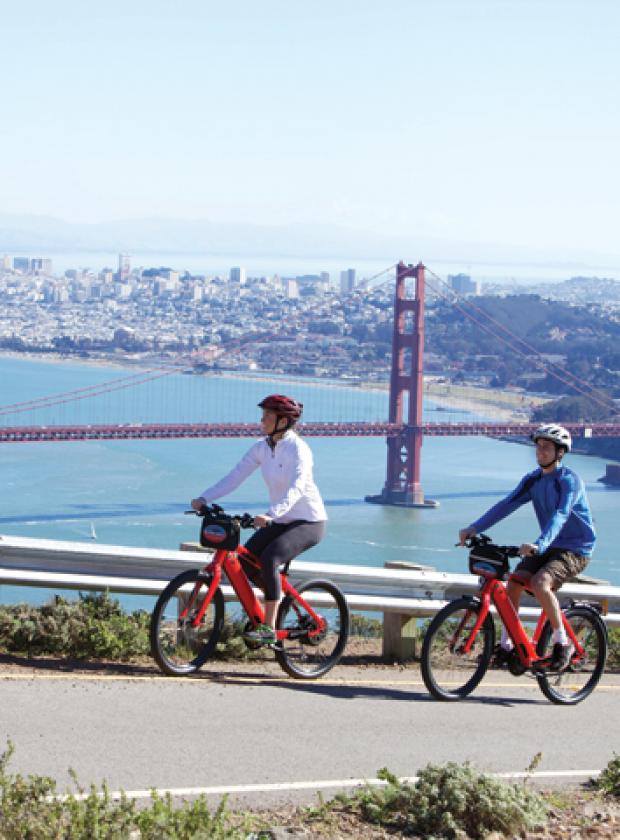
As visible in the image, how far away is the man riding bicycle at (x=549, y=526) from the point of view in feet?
19.9

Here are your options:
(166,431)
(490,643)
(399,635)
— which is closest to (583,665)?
(490,643)

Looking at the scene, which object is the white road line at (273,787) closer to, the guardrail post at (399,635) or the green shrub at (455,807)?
the green shrub at (455,807)

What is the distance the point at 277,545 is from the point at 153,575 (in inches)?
30.1

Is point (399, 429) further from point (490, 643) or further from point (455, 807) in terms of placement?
point (455, 807)

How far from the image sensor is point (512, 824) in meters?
4.12

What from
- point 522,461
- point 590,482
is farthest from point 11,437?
point 522,461

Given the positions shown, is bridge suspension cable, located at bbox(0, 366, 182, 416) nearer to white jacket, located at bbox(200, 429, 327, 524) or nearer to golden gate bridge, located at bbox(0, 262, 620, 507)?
golden gate bridge, located at bbox(0, 262, 620, 507)

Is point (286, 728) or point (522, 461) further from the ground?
point (286, 728)

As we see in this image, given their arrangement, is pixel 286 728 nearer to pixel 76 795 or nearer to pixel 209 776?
pixel 209 776

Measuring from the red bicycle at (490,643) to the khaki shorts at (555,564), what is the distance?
14cm

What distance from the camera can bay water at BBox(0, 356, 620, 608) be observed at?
55.6 metres

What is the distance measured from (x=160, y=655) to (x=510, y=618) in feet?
4.44

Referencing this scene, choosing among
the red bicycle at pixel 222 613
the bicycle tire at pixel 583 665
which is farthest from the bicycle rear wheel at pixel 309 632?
the bicycle tire at pixel 583 665

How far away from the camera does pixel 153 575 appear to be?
6.55 metres
